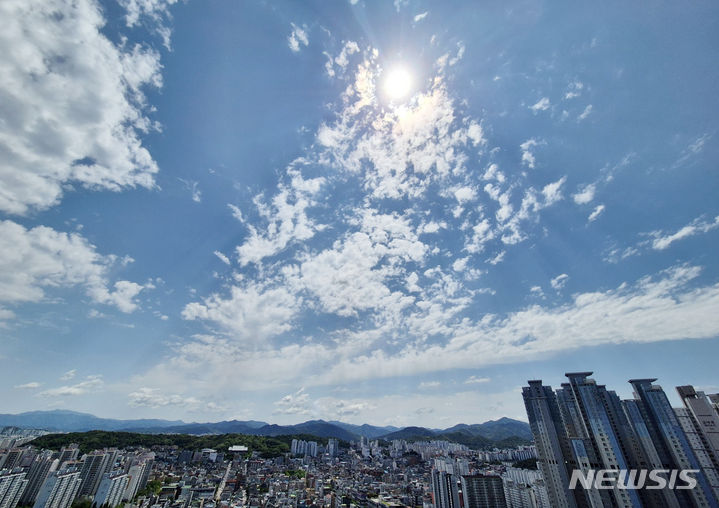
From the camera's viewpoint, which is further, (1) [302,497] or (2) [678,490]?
(1) [302,497]

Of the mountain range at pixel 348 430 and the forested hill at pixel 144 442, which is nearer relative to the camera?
the forested hill at pixel 144 442

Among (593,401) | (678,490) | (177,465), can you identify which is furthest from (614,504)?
(177,465)

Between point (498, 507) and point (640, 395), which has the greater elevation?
point (640, 395)

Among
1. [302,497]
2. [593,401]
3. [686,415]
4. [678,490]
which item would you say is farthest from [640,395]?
[302,497]

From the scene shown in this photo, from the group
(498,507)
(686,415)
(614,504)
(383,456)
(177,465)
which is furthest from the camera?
(383,456)

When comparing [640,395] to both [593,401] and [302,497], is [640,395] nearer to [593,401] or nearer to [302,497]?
[593,401]

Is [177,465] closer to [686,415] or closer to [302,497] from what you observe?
[302,497]

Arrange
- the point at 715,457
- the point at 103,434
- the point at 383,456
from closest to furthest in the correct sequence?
1. the point at 715,457
2. the point at 103,434
3. the point at 383,456

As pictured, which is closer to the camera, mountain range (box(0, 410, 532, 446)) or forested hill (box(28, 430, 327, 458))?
forested hill (box(28, 430, 327, 458))

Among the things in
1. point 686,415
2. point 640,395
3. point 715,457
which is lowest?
point 715,457

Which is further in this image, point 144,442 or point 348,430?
point 348,430
